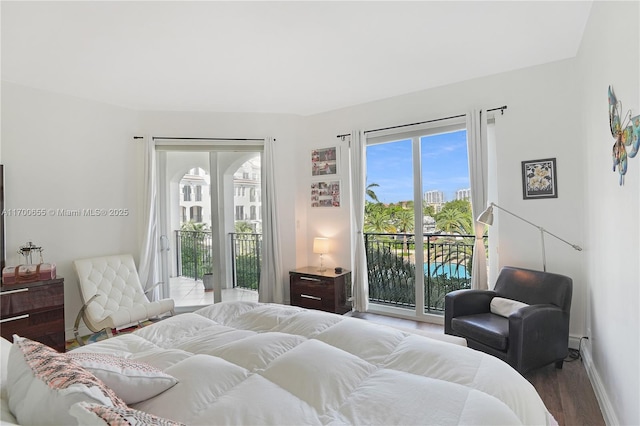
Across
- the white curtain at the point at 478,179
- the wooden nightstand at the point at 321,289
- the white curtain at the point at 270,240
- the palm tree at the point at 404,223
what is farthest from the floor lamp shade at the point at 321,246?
the white curtain at the point at 478,179

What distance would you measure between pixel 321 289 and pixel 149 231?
224cm

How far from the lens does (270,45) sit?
107 inches

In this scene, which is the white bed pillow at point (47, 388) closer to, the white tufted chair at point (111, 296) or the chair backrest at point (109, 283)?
the white tufted chair at point (111, 296)

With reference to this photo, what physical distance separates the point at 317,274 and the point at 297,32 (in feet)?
8.75

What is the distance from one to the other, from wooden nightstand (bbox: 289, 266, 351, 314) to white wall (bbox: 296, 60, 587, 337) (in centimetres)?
178

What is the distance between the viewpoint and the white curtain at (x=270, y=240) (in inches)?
173

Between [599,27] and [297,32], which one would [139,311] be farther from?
[599,27]

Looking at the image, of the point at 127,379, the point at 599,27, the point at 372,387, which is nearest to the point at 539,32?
the point at 599,27

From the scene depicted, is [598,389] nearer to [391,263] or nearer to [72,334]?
[391,263]

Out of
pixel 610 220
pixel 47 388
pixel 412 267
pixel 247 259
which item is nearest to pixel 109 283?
pixel 247 259

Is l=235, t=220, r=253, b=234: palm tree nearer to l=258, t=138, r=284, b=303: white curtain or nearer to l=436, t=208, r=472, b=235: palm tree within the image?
l=258, t=138, r=284, b=303: white curtain

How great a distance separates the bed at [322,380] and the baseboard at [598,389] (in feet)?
3.24

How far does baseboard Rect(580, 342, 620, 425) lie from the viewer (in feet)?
6.49

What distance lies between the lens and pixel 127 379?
1.13 m
